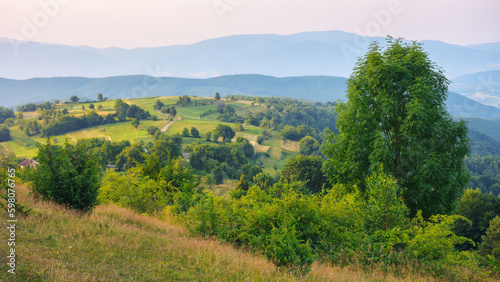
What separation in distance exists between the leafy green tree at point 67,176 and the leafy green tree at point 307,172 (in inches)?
1899

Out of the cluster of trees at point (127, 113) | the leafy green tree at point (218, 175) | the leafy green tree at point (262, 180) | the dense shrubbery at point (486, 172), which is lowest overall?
the dense shrubbery at point (486, 172)

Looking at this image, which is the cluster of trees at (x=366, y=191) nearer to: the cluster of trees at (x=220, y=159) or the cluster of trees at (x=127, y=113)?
the cluster of trees at (x=220, y=159)

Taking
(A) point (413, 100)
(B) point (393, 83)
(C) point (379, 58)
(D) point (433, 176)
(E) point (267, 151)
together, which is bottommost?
(E) point (267, 151)

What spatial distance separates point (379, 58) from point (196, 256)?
14.2 m

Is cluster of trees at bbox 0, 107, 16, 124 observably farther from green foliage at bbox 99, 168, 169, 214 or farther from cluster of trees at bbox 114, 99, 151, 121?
green foliage at bbox 99, 168, 169, 214

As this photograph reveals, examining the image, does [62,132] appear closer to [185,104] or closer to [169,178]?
[185,104]

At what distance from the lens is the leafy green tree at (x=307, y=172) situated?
188 ft

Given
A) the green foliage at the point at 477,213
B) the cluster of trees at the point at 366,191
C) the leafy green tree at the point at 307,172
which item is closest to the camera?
the cluster of trees at the point at 366,191

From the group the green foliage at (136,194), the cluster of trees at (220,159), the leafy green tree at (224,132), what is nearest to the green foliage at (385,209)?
the green foliage at (136,194)

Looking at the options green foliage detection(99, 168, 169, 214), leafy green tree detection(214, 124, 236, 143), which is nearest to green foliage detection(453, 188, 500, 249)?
green foliage detection(99, 168, 169, 214)

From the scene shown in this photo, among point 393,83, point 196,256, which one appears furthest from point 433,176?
point 196,256

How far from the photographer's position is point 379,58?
51.1 ft

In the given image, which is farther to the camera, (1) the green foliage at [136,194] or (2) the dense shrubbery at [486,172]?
(2) the dense shrubbery at [486,172]

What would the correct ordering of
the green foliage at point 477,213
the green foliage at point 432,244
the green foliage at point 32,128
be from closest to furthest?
the green foliage at point 432,244, the green foliage at point 477,213, the green foliage at point 32,128
